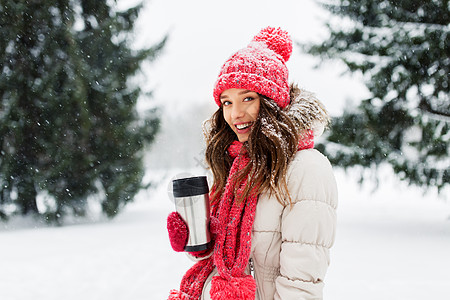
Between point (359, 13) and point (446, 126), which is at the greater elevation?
point (359, 13)

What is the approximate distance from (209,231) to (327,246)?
467mm

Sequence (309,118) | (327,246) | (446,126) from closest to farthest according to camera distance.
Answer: (327,246)
(309,118)
(446,126)

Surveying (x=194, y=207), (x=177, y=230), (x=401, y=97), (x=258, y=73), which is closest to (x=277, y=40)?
(x=258, y=73)

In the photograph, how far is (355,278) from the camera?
15.3 feet

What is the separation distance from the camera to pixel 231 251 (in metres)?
1.49

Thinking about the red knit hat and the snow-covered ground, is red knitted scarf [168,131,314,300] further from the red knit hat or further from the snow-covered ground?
the snow-covered ground

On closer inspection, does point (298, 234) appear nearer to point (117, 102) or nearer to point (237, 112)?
point (237, 112)

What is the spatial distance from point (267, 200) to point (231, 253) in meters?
0.25

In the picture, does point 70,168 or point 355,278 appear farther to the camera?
point 70,168

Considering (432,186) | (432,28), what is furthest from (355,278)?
(432,28)

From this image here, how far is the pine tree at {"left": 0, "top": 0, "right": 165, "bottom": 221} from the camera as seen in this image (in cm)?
809

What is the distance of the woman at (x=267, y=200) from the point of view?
139cm

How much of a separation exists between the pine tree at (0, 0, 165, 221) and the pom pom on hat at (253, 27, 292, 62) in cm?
686

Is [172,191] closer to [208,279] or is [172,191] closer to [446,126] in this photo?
[208,279]
